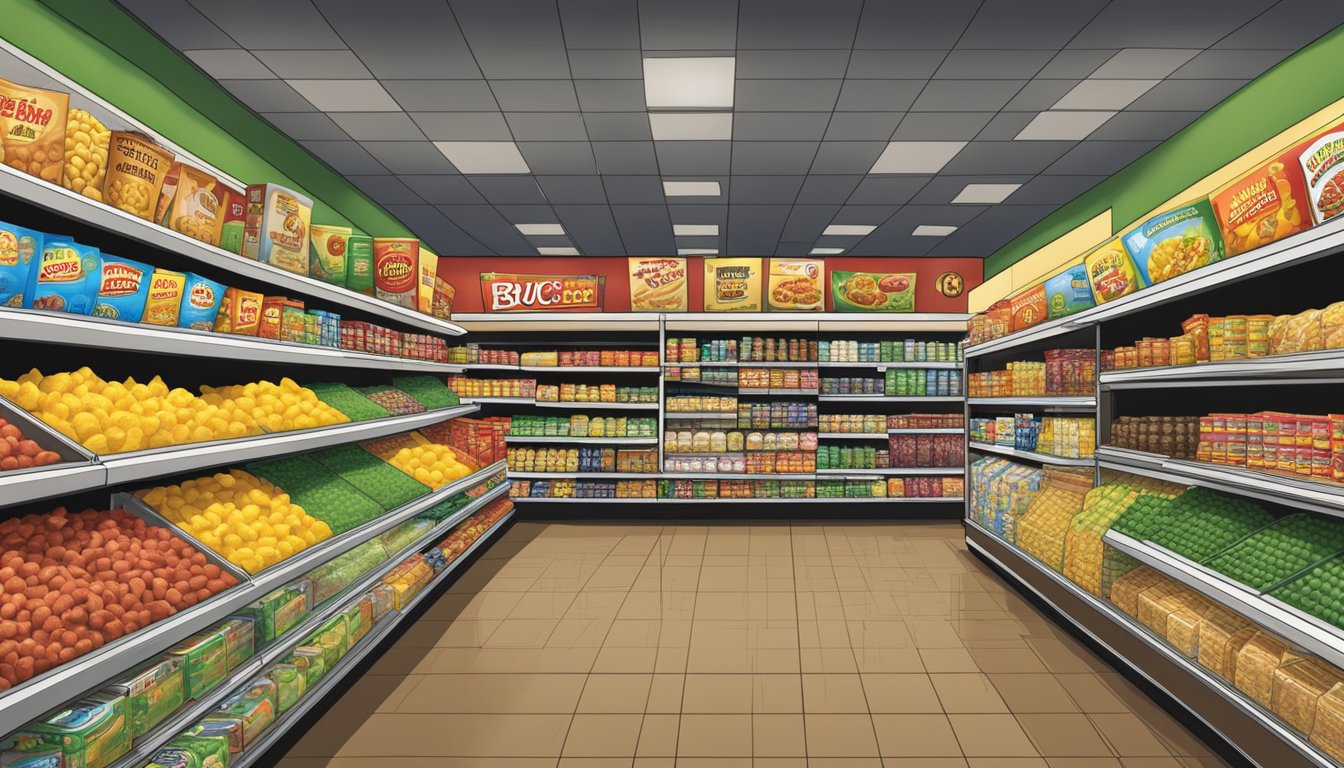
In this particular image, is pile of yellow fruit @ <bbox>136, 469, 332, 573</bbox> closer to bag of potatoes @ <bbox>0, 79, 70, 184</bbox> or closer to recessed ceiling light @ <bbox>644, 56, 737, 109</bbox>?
bag of potatoes @ <bbox>0, 79, 70, 184</bbox>

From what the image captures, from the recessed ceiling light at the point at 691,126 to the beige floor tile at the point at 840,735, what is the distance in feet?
15.9

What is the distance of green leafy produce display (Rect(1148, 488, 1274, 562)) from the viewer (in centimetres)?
259

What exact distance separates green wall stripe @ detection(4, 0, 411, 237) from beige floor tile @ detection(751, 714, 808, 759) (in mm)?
5313

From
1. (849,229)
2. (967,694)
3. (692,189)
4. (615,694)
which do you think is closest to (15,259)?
(615,694)

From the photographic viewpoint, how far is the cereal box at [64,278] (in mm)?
1818

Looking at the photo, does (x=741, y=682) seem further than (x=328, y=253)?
No

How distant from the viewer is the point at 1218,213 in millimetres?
2705

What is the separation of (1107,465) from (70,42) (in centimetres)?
662

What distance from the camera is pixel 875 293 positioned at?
6.55 metres

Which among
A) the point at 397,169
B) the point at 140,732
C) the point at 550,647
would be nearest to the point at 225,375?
the point at 140,732

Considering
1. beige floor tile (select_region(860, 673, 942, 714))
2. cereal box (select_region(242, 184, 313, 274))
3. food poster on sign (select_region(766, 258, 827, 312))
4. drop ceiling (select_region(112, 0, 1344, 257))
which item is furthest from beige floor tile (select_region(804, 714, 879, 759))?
food poster on sign (select_region(766, 258, 827, 312))

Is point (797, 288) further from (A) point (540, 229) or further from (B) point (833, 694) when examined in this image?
(A) point (540, 229)

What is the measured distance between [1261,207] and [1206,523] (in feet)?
4.37

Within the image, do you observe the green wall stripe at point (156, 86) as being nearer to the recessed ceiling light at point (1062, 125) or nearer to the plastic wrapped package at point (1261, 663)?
the plastic wrapped package at point (1261, 663)
